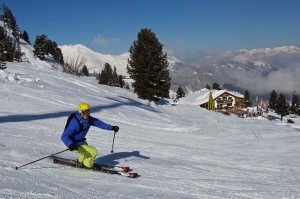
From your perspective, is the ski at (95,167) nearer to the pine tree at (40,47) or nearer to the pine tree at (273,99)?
the pine tree at (40,47)

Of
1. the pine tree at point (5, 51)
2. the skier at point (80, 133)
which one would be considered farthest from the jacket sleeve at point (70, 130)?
the pine tree at point (5, 51)

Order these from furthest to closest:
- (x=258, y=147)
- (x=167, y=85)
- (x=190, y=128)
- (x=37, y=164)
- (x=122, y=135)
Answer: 1. (x=167, y=85)
2. (x=190, y=128)
3. (x=258, y=147)
4. (x=122, y=135)
5. (x=37, y=164)

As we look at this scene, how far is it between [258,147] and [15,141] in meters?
12.3

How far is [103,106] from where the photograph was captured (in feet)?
Result: 79.7

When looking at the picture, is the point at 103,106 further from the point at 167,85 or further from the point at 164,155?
the point at 167,85

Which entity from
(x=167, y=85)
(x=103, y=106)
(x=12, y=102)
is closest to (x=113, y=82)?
(x=167, y=85)

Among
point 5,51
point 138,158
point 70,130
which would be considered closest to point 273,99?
point 5,51

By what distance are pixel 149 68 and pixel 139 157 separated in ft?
91.8

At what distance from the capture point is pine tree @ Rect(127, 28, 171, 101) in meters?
39.5

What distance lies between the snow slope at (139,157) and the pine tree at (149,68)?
15831 millimetres

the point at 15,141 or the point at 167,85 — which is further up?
the point at 167,85

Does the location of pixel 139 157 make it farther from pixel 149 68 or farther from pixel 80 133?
pixel 149 68

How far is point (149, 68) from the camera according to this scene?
39.4 meters

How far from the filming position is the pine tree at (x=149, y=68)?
39500mm
